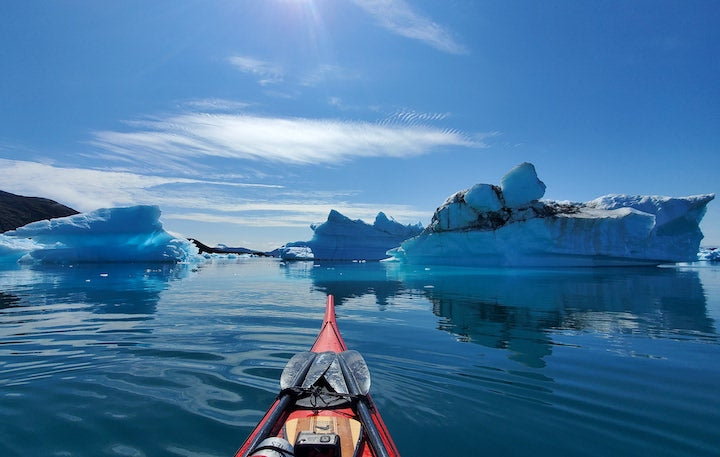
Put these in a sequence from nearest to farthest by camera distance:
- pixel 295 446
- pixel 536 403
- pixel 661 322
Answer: pixel 295 446 < pixel 536 403 < pixel 661 322

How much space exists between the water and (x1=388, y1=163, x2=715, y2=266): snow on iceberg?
20.1 meters

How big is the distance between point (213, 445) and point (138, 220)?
34.6m

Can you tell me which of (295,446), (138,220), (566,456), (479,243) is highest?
(138,220)

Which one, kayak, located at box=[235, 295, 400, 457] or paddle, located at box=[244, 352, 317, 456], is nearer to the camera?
kayak, located at box=[235, 295, 400, 457]

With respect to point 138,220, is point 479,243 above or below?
below

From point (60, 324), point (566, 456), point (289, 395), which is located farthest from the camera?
point (60, 324)

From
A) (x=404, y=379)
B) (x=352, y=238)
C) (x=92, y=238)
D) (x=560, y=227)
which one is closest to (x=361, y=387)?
(x=404, y=379)

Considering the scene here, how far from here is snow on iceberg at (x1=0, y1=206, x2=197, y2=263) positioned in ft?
99.0

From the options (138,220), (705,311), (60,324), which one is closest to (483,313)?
(705,311)

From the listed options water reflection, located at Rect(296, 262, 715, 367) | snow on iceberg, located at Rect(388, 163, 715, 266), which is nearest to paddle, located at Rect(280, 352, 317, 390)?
water reflection, located at Rect(296, 262, 715, 367)

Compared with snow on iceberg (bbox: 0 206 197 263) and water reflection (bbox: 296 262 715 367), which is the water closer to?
water reflection (bbox: 296 262 715 367)

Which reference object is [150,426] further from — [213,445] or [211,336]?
[211,336]

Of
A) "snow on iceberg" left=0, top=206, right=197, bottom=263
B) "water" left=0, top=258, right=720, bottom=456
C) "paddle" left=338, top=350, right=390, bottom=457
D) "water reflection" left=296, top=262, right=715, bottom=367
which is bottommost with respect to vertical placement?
"water" left=0, top=258, right=720, bottom=456

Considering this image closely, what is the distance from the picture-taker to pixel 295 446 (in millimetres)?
2207
